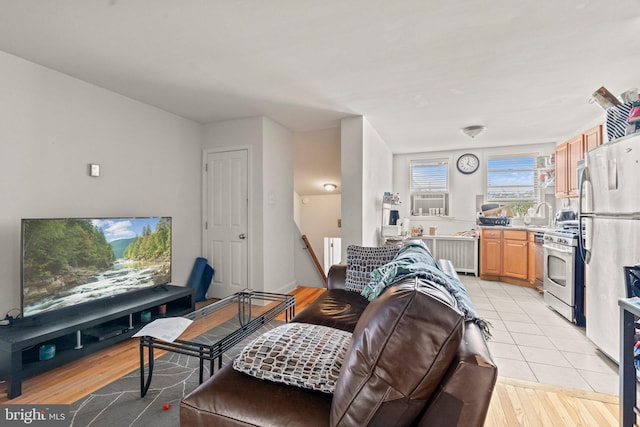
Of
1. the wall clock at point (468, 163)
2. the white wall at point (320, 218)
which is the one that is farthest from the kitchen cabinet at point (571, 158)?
the white wall at point (320, 218)

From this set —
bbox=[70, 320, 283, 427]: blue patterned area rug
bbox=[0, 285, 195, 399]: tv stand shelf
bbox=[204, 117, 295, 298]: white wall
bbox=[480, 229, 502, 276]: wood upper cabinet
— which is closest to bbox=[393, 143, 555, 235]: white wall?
bbox=[480, 229, 502, 276]: wood upper cabinet

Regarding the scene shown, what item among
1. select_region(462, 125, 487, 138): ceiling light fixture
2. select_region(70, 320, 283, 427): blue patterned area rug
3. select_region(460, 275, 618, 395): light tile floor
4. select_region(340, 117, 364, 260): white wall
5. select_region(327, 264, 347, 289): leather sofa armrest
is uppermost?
select_region(462, 125, 487, 138): ceiling light fixture

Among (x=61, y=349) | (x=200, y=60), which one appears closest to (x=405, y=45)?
(x=200, y=60)

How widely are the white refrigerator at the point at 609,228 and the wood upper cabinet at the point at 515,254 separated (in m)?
1.97

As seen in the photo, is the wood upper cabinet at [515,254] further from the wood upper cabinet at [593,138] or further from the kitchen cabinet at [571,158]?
the wood upper cabinet at [593,138]

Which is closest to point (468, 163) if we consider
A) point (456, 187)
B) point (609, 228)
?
point (456, 187)

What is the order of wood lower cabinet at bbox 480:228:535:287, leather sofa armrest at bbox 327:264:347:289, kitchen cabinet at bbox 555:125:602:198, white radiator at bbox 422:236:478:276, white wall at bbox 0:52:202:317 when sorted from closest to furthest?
white wall at bbox 0:52:202:317 < leather sofa armrest at bbox 327:264:347:289 < kitchen cabinet at bbox 555:125:602:198 < wood lower cabinet at bbox 480:228:535:287 < white radiator at bbox 422:236:478:276

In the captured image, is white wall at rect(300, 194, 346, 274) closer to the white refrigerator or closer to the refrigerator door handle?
the refrigerator door handle

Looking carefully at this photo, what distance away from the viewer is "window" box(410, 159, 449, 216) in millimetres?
5805

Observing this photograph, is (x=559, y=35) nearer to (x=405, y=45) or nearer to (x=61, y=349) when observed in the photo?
(x=405, y=45)

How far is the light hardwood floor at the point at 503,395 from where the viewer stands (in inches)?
65.5

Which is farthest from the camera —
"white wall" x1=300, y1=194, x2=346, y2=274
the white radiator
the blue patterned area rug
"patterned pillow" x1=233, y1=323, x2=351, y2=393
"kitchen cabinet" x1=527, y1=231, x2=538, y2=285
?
"white wall" x1=300, y1=194, x2=346, y2=274

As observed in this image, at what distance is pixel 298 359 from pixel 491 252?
15.5 ft

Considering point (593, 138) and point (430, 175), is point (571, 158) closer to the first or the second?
point (593, 138)
